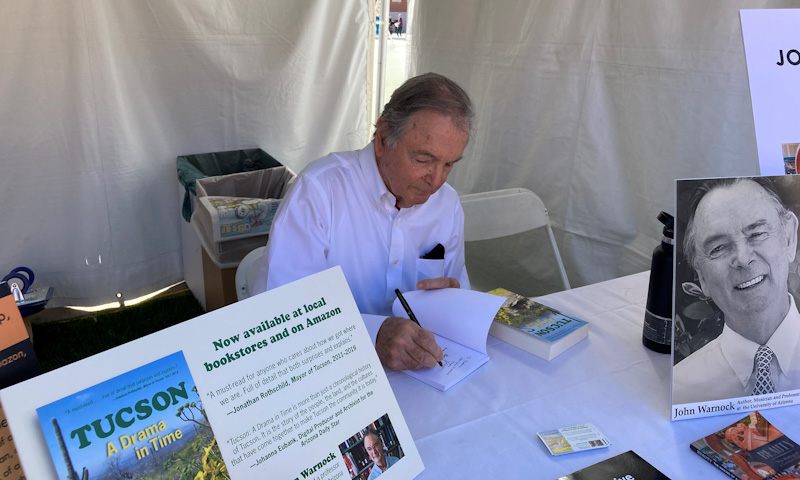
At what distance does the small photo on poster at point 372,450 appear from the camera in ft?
2.59

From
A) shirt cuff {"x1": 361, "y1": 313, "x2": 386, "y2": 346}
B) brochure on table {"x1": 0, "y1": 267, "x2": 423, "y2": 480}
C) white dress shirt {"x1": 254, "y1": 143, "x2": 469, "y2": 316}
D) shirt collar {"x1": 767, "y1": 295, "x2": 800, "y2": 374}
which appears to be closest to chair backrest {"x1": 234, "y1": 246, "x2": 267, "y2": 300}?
white dress shirt {"x1": 254, "y1": 143, "x2": 469, "y2": 316}

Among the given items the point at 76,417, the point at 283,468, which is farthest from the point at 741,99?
the point at 76,417

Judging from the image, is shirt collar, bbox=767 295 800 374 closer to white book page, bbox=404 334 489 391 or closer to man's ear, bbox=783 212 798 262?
man's ear, bbox=783 212 798 262

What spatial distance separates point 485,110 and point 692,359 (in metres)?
2.29

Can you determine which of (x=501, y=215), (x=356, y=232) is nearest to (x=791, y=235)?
(x=356, y=232)

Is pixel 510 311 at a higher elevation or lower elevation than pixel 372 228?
lower

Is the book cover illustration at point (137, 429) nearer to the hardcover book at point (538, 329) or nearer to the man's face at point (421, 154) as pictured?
the hardcover book at point (538, 329)

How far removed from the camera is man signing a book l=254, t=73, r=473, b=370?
1453 millimetres

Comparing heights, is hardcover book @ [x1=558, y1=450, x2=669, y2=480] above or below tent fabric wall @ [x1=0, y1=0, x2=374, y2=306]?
below

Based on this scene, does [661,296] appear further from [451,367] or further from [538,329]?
[451,367]

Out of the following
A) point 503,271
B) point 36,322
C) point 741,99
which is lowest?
point 36,322

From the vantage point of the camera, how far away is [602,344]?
4.43 feet

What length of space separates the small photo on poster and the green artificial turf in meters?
2.25

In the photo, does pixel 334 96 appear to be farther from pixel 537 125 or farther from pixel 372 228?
pixel 372 228
